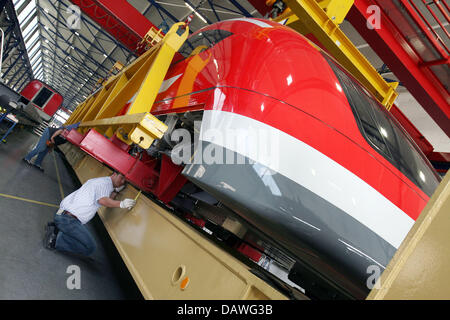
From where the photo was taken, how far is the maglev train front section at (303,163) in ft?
3.95

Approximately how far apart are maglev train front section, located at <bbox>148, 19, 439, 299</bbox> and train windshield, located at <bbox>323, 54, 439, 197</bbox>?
12 mm

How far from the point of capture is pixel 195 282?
1.26 m

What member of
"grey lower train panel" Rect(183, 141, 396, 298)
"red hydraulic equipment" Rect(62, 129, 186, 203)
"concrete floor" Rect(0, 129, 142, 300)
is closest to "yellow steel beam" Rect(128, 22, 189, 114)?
"red hydraulic equipment" Rect(62, 129, 186, 203)

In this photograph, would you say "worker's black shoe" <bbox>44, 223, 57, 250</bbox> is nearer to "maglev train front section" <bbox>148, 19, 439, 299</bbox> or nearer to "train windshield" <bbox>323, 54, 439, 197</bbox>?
"maglev train front section" <bbox>148, 19, 439, 299</bbox>

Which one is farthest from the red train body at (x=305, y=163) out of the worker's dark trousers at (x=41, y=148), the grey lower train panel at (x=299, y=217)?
the worker's dark trousers at (x=41, y=148)

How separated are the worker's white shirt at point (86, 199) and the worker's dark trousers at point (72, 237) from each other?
0.32ft

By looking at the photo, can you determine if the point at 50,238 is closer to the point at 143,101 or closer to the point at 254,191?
the point at 143,101

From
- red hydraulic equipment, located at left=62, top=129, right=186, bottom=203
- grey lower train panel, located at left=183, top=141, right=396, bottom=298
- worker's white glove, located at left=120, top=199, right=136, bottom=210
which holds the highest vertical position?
grey lower train panel, located at left=183, top=141, right=396, bottom=298

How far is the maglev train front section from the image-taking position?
121 centimetres

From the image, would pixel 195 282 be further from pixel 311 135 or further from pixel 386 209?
pixel 386 209

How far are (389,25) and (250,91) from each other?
10.3 feet

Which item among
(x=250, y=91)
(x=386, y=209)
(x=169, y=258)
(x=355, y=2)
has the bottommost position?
(x=169, y=258)
